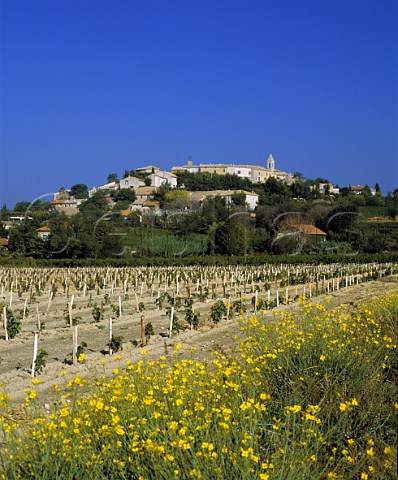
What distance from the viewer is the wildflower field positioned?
427cm

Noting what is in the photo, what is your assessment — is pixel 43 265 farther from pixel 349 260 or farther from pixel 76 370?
pixel 76 370

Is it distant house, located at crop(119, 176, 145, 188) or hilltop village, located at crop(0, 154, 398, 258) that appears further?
distant house, located at crop(119, 176, 145, 188)

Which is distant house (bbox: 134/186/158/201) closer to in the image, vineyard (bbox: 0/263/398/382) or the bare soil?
vineyard (bbox: 0/263/398/382)

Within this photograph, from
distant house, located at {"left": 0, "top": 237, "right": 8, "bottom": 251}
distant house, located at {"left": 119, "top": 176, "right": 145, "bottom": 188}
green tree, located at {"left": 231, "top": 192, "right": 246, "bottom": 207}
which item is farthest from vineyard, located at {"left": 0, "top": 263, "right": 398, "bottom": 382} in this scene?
distant house, located at {"left": 119, "top": 176, "right": 145, "bottom": 188}

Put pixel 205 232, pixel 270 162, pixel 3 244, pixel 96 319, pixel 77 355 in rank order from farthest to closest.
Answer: pixel 270 162
pixel 205 232
pixel 3 244
pixel 96 319
pixel 77 355

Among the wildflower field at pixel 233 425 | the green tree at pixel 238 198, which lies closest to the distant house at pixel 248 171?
the green tree at pixel 238 198

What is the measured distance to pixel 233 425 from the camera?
4676 millimetres

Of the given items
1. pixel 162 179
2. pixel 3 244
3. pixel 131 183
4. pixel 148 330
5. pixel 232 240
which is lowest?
pixel 148 330

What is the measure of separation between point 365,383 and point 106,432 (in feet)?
8.15

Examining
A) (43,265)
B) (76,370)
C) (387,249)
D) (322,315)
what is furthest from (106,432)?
(387,249)

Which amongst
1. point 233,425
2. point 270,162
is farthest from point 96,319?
point 270,162

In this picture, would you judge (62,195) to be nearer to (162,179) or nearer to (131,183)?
(131,183)

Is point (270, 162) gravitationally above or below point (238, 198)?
above

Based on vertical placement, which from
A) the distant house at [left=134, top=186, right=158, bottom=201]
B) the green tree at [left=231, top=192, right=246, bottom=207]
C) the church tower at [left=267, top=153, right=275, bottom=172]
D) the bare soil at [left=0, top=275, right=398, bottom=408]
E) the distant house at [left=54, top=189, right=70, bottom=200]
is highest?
the church tower at [left=267, top=153, right=275, bottom=172]
